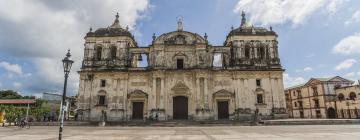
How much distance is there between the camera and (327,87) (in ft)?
138

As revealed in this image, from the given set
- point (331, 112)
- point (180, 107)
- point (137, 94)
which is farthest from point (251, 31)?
point (331, 112)

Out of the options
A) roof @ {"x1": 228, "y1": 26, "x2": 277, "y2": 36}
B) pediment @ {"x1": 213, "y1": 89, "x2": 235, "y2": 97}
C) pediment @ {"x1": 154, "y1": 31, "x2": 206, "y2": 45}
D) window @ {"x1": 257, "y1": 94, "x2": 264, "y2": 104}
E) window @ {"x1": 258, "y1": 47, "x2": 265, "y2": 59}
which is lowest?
window @ {"x1": 257, "y1": 94, "x2": 264, "y2": 104}

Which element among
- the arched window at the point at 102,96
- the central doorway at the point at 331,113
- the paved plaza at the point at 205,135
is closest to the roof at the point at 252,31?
the arched window at the point at 102,96

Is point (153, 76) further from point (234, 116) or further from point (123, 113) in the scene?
point (234, 116)

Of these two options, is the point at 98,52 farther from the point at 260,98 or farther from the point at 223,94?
the point at 260,98

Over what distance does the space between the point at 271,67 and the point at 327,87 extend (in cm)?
1695

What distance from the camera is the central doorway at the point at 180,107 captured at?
29.9m

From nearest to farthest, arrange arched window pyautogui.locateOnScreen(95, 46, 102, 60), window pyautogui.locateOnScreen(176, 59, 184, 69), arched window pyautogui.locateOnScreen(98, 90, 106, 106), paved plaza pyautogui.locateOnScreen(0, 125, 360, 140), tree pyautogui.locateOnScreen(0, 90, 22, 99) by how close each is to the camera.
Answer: paved plaza pyautogui.locateOnScreen(0, 125, 360, 140), arched window pyautogui.locateOnScreen(98, 90, 106, 106), window pyautogui.locateOnScreen(176, 59, 184, 69), arched window pyautogui.locateOnScreen(95, 46, 102, 60), tree pyautogui.locateOnScreen(0, 90, 22, 99)

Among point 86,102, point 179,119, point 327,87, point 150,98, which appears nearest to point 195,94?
point 179,119

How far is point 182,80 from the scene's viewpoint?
30312mm

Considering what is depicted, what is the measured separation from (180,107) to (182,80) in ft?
10.2

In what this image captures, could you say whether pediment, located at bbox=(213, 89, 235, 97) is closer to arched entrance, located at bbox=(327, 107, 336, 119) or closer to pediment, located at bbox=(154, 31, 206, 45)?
pediment, located at bbox=(154, 31, 206, 45)

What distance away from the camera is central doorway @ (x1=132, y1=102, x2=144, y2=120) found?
3014cm

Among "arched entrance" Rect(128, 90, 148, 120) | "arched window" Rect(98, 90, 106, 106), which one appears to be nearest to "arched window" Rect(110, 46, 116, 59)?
"arched window" Rect(98, 90, 106, 106)
